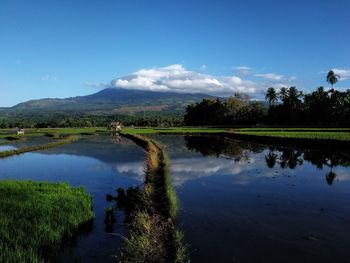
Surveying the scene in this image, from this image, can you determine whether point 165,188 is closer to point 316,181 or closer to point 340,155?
point 316,181

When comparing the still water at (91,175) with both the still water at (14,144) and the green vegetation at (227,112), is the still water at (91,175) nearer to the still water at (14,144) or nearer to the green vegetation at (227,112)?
the still water at (14,144)

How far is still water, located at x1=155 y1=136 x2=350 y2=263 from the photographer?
11.4 m

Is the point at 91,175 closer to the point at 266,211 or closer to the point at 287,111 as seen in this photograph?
the point at 266,211

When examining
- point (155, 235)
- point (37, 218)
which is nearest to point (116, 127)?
point (37, 218)

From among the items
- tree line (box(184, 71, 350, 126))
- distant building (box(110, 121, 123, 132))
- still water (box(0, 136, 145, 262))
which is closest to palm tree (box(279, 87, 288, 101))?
tree line (box(184, 71, 350, 126))

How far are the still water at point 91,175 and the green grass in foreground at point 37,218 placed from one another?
0.56m

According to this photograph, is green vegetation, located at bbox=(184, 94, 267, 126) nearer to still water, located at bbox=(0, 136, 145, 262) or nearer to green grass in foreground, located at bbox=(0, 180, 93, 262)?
still water, located at bbox=(0, 136, 145, 262)

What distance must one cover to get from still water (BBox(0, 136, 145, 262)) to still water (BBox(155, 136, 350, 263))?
8.07 feet

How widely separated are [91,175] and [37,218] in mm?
13132

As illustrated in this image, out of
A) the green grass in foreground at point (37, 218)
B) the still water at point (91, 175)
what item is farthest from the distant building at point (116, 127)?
the green grass in foreground at point (37, 218)

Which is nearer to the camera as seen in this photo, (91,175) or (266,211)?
(266,211)

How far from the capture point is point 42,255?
10383mm

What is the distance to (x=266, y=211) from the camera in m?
15.6

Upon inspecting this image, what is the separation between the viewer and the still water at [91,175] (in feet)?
38.5
